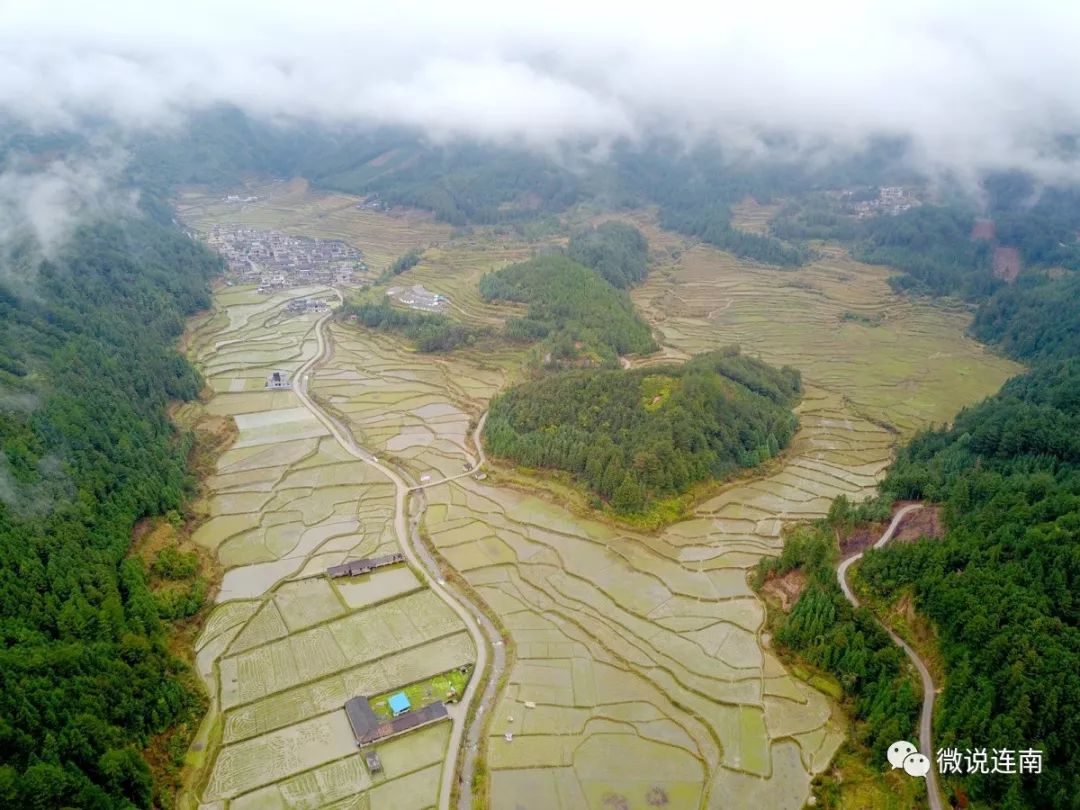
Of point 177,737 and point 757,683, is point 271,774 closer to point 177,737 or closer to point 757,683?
point 177,737

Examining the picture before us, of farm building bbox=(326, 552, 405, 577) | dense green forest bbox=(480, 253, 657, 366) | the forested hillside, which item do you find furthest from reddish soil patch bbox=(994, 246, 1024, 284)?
farm building bbox=(326, 552, 405, 577)

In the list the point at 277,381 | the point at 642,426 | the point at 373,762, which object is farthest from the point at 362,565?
the point at 277,381

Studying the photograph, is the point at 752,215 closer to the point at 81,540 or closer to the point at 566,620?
the point at 566,620

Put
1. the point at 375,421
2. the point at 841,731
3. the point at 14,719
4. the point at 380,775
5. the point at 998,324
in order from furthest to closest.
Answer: the point at 998,324, the point at 375,421, the point at 841,731, the point at 380,775, the point at 14,719

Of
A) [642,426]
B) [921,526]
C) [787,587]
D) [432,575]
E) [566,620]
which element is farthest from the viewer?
[642,426]

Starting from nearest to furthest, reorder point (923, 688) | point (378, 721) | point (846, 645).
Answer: point (378, 721) → point (923, 688) → point (846, 645)

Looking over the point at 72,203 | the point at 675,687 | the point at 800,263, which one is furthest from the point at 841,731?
the point at 72,203

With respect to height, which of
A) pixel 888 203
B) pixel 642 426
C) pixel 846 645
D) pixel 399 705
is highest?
pixel 888 203

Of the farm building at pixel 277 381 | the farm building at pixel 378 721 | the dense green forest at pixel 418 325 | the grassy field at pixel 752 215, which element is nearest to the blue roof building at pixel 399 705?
the farm building at pixel 378 721
